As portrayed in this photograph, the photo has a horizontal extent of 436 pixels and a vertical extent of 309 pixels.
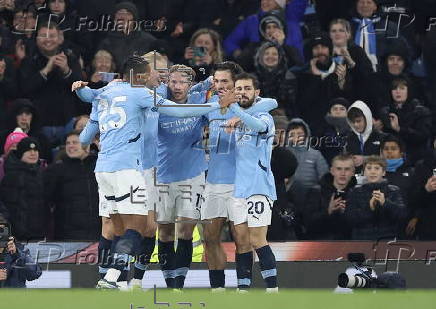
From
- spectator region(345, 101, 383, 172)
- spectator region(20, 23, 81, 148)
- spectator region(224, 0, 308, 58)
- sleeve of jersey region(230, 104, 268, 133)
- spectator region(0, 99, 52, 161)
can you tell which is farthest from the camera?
spectator region(224, 0, 308, 58)

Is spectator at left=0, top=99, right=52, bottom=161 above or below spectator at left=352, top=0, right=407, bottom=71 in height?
below

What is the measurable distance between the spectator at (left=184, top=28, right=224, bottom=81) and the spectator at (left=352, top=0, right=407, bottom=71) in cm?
201

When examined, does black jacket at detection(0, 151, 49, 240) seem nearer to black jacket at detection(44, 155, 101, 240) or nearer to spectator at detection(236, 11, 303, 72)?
black jacket at detection(44, 155, 101, 240)

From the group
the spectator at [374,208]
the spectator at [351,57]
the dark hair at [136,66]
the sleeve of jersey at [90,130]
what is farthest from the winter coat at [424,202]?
the sleeve of jersey at [90,130]

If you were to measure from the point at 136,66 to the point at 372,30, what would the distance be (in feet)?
20.8

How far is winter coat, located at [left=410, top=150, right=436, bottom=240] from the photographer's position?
18125 millimetres

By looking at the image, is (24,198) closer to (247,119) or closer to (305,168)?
(305,168)

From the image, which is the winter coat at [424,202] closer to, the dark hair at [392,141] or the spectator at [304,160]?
the dark hair at [392,141]

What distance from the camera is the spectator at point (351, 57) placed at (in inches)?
775

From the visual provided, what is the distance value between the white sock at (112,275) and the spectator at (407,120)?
6.02 meters

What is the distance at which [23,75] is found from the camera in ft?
63.0

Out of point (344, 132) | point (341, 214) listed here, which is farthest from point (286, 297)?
point (344, 132)

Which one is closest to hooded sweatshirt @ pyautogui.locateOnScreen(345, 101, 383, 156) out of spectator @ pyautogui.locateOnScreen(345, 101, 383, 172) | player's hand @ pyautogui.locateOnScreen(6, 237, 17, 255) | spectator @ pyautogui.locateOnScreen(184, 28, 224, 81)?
spectator @ pyautogui.locateOnScreen(345, 101, 383, 172)

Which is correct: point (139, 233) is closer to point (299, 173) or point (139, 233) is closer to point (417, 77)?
point (299, 173)
